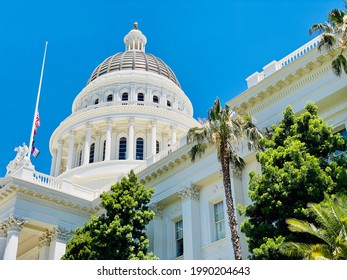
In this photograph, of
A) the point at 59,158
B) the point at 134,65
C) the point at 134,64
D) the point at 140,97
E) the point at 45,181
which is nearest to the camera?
the point at 45,181

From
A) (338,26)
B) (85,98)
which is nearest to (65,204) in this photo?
(338,26)

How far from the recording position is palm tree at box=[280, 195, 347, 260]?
14.0 meters

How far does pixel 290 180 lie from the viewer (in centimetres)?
1844

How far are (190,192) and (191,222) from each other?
1.88 meters

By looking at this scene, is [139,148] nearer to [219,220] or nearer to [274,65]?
[219,220]

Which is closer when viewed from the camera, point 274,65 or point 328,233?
point 328,233

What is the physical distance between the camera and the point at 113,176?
156ft

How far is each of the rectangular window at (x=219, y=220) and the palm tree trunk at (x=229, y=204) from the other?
26.5 ft

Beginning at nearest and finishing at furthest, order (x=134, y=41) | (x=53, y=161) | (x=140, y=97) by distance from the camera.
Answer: (x=53, y=161), (x=140, y=97), (x=134, y=41)

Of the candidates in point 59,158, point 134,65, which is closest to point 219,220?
point 59,158

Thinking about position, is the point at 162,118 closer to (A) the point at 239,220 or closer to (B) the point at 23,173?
(B) the point at 23,173

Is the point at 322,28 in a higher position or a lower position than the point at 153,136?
lower

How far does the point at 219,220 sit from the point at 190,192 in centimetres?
245

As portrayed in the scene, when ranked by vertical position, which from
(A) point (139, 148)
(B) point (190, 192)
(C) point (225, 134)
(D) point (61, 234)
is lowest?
(C) point (225, 134)
